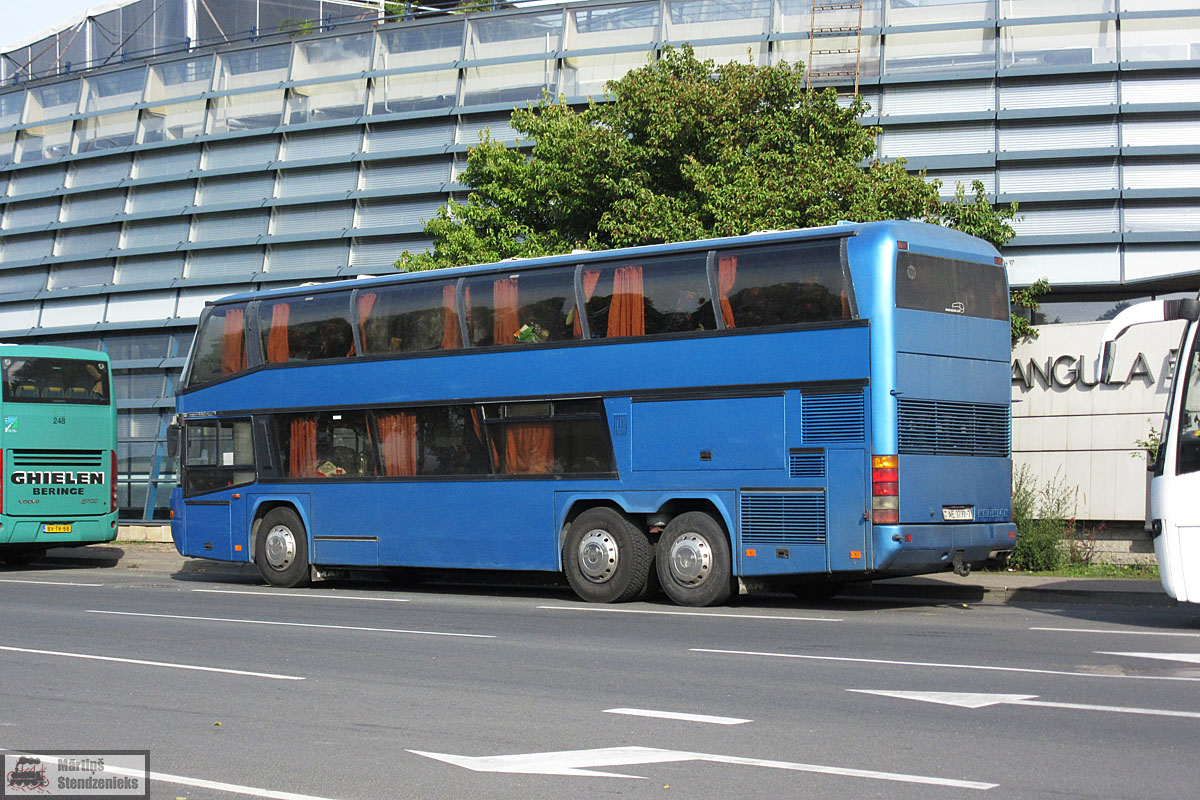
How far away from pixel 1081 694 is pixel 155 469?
30.5 m

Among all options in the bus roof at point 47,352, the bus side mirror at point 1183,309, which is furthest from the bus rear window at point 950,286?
the bus roof at point 47,352

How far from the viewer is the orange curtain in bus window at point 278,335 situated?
20078 millimetres

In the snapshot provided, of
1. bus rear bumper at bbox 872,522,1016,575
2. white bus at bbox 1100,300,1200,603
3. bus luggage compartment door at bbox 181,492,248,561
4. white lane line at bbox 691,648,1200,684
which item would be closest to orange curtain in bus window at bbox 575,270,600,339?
Answer: bus rear bumper at bbox 872,522,1016,575

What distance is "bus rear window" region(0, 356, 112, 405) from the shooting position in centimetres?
2570

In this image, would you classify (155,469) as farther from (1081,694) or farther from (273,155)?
(1081,694)

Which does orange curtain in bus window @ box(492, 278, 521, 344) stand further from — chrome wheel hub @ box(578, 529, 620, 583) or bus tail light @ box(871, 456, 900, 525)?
bus tail light @ box(871, 456, 900, 525)

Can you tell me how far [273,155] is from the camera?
3609cm

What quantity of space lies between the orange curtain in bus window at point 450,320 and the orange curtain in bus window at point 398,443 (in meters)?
1.22

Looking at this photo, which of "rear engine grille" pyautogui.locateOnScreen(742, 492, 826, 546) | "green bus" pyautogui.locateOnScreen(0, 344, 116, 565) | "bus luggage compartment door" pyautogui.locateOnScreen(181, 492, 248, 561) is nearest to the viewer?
"rear engine grille" pyautogui.locateOnScreen(742, 492, 826, 546)

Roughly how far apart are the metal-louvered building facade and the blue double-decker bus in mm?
8853

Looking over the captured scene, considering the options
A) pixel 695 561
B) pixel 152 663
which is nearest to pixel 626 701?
pixel 152 663

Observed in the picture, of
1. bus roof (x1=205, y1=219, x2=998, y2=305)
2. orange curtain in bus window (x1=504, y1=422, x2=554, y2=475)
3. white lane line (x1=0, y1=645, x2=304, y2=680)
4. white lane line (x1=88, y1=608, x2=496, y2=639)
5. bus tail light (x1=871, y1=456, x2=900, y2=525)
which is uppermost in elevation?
bus roof (x1=205, y1=219, x2=998, y2=305)

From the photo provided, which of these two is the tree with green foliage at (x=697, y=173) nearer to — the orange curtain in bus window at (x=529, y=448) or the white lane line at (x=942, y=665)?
the orange curtain in bus window at (x=529, y=448)

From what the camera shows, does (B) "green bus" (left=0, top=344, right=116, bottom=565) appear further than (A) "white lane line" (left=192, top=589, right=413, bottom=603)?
Yes
